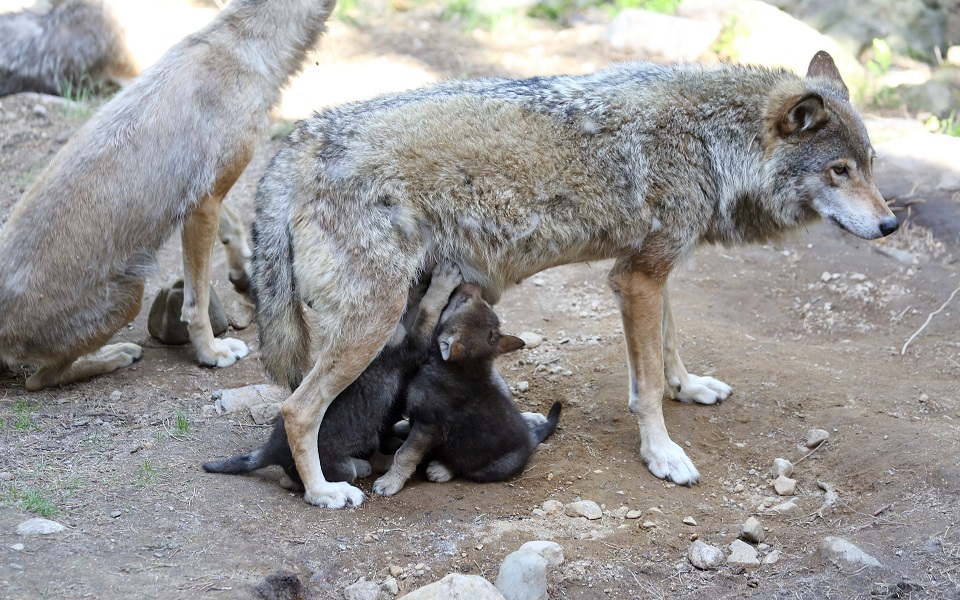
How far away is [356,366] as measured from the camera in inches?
178

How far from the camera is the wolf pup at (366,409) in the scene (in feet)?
15.2

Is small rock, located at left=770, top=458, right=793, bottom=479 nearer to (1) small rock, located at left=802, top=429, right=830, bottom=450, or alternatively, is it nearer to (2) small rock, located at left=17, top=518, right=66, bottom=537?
(1) small rock, located at left=802, top=429, right=830, bottom=450

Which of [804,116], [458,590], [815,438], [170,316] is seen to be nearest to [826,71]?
[804,116]

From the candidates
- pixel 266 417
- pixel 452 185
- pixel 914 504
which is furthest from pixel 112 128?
pixel 914 504

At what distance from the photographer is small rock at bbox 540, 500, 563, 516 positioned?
4539 mm

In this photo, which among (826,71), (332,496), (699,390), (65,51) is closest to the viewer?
(332,496)

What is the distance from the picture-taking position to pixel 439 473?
4832mm

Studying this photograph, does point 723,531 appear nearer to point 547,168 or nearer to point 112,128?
point 547,168

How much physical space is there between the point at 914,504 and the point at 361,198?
3.22 meters

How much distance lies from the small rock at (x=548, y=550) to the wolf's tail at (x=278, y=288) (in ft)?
5.48

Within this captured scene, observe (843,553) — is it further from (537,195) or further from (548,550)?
(537,195)

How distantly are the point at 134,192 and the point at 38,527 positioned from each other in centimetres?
251

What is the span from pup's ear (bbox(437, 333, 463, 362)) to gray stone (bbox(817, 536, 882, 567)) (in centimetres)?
204

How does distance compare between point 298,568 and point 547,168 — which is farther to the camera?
point 547,168
